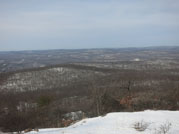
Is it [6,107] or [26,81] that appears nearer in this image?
[6,107]

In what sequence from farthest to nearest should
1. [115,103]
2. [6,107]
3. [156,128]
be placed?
[6,107] → [115,103] → [156,128]

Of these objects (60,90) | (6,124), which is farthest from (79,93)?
(6,124)

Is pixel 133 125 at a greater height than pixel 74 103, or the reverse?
pixel 133 125

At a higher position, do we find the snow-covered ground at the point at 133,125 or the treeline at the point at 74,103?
the snow-covered ground at the point at 133,125

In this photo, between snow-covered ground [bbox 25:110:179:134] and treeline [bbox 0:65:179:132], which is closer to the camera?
snow-covered ground [bbox 25:110:179:134]

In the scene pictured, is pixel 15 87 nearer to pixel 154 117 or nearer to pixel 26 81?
pixel 26 81

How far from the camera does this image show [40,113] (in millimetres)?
36844

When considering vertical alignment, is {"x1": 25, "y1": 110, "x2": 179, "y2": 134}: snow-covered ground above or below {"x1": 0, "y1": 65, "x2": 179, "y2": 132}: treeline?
above

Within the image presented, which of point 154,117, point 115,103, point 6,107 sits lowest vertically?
point 6,107

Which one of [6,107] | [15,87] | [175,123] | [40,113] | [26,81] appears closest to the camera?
[175,123]

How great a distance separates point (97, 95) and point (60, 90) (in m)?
40.2

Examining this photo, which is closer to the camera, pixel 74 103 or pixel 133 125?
pixel 133 125

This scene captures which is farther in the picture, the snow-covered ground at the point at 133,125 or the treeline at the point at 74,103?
the treeline at the point at 74,103

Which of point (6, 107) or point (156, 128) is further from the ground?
point (156, 128)
